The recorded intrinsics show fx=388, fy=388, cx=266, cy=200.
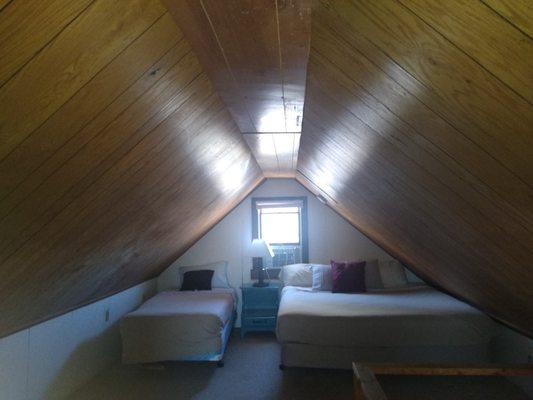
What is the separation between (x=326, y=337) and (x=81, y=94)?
9.20 ft

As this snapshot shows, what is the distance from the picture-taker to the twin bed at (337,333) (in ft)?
10.7

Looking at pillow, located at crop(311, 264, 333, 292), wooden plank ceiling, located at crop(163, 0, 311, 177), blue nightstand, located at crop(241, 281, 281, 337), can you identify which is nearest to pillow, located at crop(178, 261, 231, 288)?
blue nightstand, located at crop(241, 281, 281, 337)

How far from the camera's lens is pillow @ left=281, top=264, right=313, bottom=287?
481 cm

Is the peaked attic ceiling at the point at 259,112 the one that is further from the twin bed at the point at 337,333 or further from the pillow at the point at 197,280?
the pillow at the point at 197,280

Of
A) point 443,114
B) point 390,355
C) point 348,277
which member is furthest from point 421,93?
point 348,277

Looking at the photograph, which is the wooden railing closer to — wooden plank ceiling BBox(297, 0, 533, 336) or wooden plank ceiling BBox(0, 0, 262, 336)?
wooden plank ceiling BBox(297, 0, 533, 336)

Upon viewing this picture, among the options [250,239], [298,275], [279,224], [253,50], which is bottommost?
[298,275]

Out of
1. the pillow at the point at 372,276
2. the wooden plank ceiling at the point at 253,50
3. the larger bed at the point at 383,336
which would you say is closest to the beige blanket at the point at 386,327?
the larger bed at the point at 383,336

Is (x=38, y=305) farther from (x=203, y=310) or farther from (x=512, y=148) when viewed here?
(x=512, y=148)

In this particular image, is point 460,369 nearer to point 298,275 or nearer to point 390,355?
point 390,355

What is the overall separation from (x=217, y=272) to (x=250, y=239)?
629 mm

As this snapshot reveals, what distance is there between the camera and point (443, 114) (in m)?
1.08

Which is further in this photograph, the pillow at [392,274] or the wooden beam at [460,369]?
the pillow at [392,274]

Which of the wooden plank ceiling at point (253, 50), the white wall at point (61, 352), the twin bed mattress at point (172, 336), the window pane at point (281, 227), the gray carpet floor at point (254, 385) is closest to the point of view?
the wooden plank ceiling at point (253, 50)
